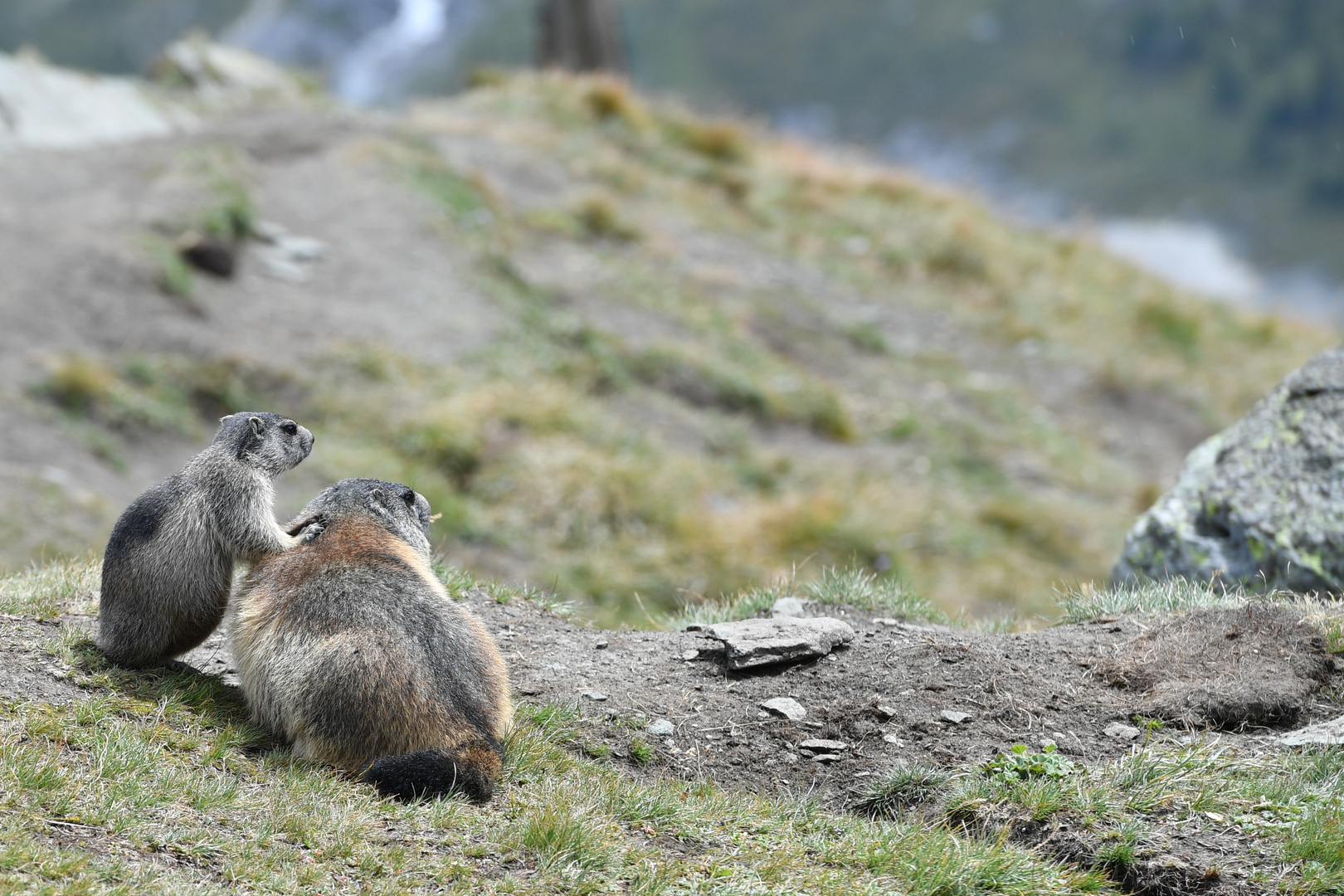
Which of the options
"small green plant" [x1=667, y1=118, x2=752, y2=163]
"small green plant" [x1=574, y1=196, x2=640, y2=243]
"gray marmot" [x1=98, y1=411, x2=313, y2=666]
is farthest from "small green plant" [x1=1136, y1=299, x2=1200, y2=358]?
"gray marmot" [x1=98, y1=411, x2=313, y2=666]

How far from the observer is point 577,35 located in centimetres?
2928

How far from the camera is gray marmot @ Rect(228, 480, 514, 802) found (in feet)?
15.4

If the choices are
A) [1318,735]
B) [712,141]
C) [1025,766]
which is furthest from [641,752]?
[712,141]

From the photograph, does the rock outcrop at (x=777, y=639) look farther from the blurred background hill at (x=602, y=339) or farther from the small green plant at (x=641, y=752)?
the blurred background hill at (x=602, y=339)

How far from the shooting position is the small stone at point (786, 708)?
5730mm

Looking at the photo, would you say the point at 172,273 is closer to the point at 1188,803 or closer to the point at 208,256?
the point at 208,256

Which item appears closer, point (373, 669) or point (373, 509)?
point (373, 669)

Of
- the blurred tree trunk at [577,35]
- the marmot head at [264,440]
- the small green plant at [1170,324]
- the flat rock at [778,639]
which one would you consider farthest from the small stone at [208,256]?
the small green plant at [1170,324]

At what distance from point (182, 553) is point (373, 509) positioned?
93cm

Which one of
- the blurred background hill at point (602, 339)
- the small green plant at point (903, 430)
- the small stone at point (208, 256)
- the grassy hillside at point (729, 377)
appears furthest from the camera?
the small green plant at point (903, 430)

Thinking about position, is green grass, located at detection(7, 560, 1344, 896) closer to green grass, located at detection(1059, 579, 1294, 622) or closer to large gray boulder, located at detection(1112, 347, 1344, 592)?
green grass, located at detection(1059, 579, 1294, 622)

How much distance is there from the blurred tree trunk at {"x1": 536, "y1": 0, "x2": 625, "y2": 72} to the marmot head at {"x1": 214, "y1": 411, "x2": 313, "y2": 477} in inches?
987

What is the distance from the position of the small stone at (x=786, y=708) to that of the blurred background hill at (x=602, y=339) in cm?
320

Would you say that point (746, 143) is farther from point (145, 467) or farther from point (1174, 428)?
point (145, 467)
